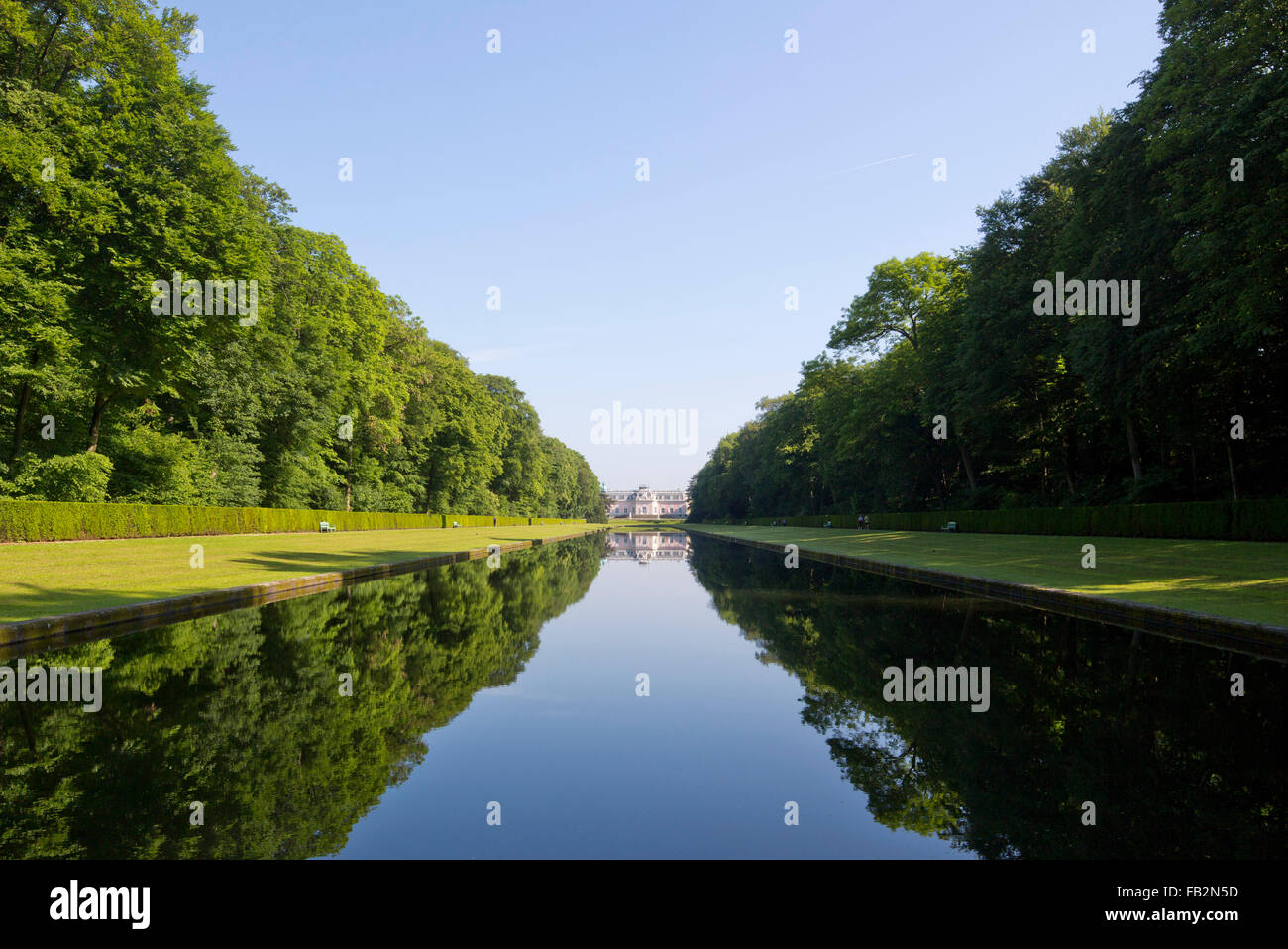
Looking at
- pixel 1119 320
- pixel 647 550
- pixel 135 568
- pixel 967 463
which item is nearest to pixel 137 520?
pixel 135 568

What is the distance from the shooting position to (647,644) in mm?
9422

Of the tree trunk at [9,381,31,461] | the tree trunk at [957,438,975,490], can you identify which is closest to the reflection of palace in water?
the tree trunk at [957,438,975,490]

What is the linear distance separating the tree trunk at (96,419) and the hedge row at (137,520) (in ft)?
12.4

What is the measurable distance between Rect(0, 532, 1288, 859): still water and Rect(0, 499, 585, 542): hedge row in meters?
15.6

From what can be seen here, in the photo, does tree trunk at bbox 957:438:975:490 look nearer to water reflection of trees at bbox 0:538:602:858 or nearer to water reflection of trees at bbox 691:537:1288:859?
water reflection of trees at bbox 691:537:1288:859

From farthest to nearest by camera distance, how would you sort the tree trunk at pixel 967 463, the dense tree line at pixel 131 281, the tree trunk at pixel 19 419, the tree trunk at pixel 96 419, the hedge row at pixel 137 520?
the tree trunk at pixel 967 463 < the tree trunk at pixel 96 419 < the tree trunk at pixel 19 419 < the dense tree line at pixel 131 281 < the hedge row at pixel 137 520

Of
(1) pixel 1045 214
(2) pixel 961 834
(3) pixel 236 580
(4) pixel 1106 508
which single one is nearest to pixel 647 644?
(2) pixel 961 834

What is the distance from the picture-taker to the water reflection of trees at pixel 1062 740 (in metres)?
3.60

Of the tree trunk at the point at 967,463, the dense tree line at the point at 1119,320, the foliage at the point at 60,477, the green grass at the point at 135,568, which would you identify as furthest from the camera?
the tree trunk at the point at 967,463

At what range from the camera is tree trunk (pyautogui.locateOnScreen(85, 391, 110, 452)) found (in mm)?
26177

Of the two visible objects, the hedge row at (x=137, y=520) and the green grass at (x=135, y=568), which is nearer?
the green grass at (x=135, y=568)

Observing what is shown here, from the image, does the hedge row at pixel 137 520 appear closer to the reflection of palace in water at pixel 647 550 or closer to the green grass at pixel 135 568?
the green grass at pixel 135 568

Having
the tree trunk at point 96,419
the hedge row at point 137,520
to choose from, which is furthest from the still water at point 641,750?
the tree trunk at point 96,419
